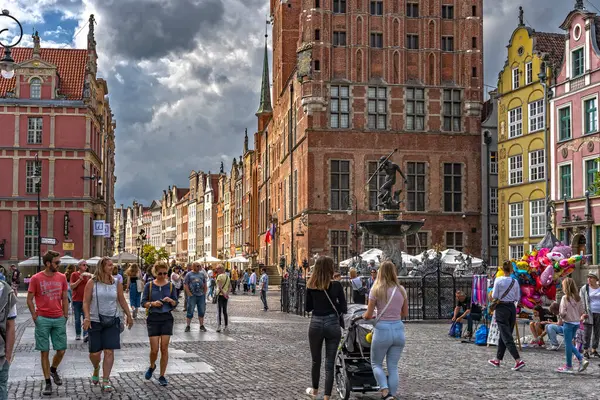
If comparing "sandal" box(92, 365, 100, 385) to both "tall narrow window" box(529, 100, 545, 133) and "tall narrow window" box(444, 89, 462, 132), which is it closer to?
"tall narrow window" box(529, 100, 545, 133)

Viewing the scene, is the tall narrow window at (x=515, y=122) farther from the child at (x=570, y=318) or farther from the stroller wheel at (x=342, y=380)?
the stroller wheel at (x=342, y=380)

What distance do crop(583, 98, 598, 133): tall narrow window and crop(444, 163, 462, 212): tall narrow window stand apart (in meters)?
12.6

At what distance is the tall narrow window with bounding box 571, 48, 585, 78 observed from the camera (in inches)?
1561

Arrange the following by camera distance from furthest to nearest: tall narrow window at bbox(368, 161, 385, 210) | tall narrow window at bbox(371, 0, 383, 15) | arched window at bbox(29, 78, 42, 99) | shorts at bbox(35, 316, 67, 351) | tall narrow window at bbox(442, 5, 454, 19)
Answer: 1. arched window at bbox(29, 78, 42, 99)
2. tall narrow window at bbox(442, 5, 454, 19)
3. tall narrow window at bbox(371, 0, 383, 15)
4. tall narrow window at bbox(368, 161, 385, 210)
5. shorts at bbox(35, 316, 67, 351)

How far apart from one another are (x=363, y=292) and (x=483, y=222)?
31.7m

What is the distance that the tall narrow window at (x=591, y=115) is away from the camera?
38.2 meters

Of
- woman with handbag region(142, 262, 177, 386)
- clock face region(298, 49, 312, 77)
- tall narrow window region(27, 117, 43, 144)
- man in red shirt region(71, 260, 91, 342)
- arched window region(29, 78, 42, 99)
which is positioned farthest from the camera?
arched window region(29, 78, 42, 99)

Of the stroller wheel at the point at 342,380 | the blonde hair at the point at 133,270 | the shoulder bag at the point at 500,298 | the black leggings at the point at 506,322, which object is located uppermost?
the blonde hair at the point at 133,270

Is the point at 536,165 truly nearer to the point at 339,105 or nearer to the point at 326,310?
the point at 339,105

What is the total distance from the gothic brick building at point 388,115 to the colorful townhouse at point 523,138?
3.39m

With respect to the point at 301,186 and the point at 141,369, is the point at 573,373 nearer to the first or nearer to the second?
the point at 141,369

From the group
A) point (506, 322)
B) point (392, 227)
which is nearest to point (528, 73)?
point (392, 227)

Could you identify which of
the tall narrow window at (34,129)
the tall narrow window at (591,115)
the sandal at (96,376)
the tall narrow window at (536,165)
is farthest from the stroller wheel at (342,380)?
the tall narrow window at (34,129)

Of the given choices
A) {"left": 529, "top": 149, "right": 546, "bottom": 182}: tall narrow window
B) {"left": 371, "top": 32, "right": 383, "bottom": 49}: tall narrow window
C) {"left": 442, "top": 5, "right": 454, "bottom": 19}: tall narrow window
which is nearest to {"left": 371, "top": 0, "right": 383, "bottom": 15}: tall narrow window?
{"left": 371, "top": 32, "right": 383, "bottom": 49}: tall narrow window
